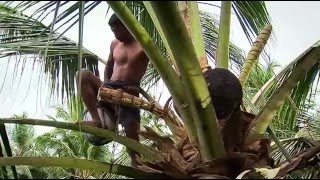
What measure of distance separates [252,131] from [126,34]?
1.36m

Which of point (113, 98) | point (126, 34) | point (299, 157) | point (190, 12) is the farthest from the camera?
point (126, 34)

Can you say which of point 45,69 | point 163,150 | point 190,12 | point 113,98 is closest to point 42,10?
point 113,98

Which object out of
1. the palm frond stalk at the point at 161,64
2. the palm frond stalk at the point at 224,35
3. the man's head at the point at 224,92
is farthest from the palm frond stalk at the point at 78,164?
the palm frond stalk at the point at 224,35

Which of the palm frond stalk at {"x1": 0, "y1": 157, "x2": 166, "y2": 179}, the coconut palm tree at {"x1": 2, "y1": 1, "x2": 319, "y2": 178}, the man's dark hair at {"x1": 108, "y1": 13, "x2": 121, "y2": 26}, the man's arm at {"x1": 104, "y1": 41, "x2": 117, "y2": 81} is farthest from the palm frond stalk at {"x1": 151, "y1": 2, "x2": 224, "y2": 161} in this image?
the man's arm at {"x1": 104, "y1": 41, "x2": 117, "y2": 81}

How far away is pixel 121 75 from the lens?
151 inches

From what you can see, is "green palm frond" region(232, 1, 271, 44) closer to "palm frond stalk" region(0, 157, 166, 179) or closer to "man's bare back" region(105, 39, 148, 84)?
"man's bare back" region(105, 39, 148, 84)

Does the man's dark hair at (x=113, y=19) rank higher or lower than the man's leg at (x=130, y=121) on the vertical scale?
higher

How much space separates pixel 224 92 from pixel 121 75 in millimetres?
1087

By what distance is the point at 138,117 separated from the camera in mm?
3678

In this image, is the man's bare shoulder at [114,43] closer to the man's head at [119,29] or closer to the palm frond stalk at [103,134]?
the man's head at [119,29]

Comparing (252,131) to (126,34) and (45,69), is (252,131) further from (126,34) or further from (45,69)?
(45,69)

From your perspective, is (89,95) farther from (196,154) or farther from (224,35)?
(196,154)

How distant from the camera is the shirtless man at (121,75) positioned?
3621mm

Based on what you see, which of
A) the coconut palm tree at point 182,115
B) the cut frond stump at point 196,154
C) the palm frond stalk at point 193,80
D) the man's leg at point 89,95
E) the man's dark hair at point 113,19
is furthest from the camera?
the man's dark hair at point 113,19
